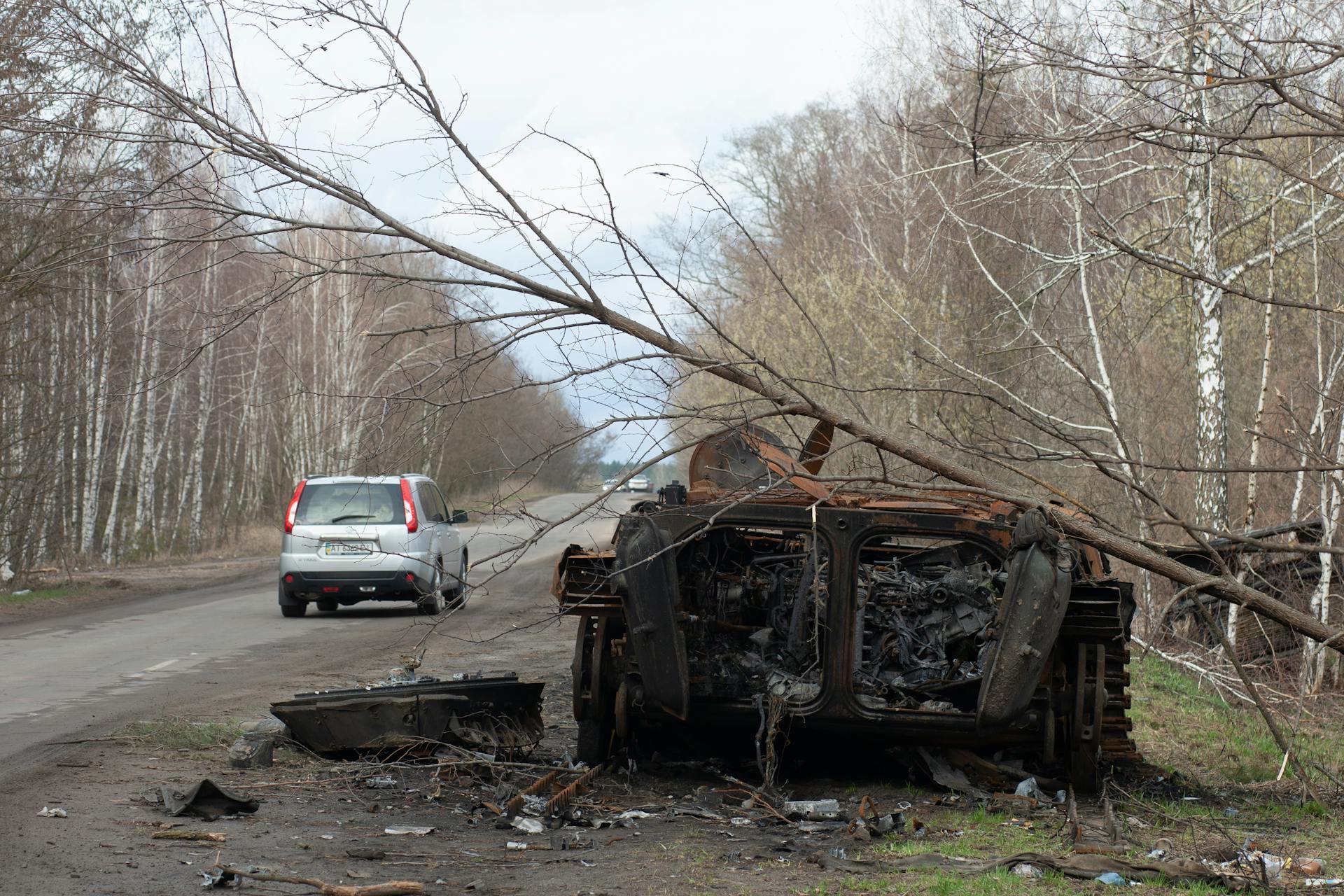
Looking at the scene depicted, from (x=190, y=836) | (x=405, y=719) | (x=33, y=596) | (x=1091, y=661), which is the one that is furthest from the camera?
(x=33, y=596)

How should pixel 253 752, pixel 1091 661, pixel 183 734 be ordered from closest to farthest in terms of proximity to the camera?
pixel 1091 661 < pixel 253 752 < pixel 183 734

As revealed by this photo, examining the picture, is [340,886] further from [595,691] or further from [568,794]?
[595,691]

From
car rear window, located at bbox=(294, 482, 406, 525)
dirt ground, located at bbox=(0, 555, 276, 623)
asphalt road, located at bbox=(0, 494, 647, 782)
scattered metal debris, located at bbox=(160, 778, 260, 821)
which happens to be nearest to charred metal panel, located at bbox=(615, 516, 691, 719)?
asphalt road, located at bbox=(0, 494, 647, 782)

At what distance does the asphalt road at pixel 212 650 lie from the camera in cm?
802

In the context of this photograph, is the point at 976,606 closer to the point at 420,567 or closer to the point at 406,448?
the point at 406,448

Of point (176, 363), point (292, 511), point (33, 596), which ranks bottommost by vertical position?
point (33, 596)

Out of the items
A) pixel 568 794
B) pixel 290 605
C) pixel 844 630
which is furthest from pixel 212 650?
pixel 844 630

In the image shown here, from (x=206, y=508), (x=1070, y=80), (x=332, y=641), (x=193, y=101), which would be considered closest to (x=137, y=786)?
(x=193, y=101)

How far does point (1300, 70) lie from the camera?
5.47 m

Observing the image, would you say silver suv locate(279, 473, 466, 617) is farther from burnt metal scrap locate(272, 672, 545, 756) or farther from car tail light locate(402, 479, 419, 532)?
burnt metal scrap locate(272, 672, 545, 756)

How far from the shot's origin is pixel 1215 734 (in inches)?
381

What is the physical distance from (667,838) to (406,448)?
8.51 feet

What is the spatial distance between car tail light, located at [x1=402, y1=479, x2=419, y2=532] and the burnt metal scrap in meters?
9.58

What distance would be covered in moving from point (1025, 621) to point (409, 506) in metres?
12.0
